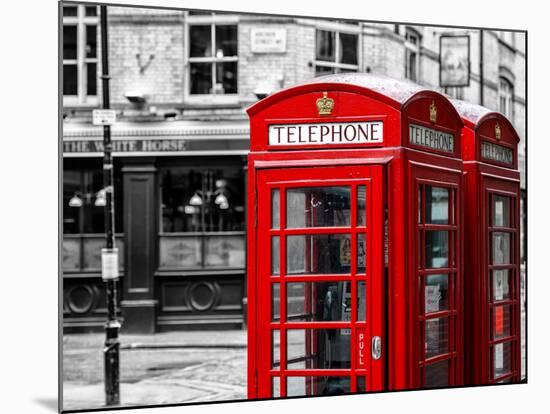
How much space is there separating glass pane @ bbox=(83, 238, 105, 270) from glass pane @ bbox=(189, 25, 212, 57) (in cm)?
153

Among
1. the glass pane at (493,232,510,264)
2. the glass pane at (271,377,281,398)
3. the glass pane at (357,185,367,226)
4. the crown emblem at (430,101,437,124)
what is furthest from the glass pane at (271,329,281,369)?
the glass pane at (493,232,510,264)

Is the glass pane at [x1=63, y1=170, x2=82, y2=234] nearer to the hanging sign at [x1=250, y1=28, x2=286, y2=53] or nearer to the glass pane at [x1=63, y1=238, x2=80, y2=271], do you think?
the glass pane at [x1=63, y1=238, x2=80, y2=271]

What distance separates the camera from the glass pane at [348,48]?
6027mm

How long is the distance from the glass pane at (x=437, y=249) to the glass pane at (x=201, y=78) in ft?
8.74

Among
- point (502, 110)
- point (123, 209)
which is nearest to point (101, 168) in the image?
point (123, 209)

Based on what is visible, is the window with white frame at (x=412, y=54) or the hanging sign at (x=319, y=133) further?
the window with white frame at (x=412, y=54)

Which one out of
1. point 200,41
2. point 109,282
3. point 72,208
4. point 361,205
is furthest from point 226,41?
point 361,205

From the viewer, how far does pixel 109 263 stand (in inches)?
225

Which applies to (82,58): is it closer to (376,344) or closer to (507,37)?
(507,37)

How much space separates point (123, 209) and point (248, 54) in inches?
57.3

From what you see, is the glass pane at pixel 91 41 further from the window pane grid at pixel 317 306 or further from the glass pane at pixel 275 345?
the glass pane at pixel 275 345

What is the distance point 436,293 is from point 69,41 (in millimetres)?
2740

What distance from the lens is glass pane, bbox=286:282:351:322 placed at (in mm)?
4195

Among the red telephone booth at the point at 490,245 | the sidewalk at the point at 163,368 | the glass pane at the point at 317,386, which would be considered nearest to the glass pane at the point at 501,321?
the red telephone booth at the point at 490,245
